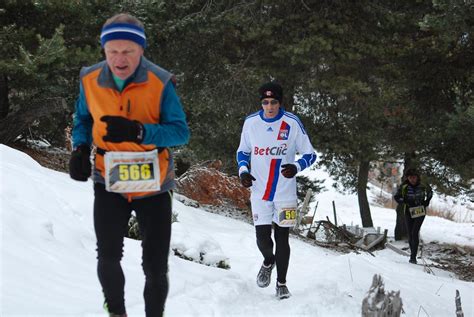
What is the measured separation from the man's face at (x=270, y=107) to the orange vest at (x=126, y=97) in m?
2.48

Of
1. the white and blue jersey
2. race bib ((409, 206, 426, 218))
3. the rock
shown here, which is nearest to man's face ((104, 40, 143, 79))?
the white and blue jersey

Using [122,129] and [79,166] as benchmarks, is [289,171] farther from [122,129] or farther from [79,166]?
[122,129]

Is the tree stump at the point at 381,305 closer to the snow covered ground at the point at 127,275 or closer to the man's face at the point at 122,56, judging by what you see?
the snow covered ground at the point at 127,275

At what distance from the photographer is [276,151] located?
5.57 m

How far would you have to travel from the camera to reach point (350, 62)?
11.7 metres

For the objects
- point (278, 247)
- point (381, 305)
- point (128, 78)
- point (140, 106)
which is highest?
point (128, 78)

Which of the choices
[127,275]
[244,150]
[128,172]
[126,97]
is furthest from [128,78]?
[244,150]

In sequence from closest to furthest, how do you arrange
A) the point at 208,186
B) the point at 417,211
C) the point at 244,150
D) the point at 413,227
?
the point at 244,150, the point at 417,211, the point at 413,227, the point at 208,186

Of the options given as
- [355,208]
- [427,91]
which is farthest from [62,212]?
[355,208]

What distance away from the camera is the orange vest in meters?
3.03

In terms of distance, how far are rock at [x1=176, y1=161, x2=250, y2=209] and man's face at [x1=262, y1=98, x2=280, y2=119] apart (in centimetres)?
960

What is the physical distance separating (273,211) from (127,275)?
1594mm

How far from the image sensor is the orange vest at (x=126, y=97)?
3031 mm

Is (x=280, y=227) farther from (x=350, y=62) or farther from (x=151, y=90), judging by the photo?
(x=350, y=62)
